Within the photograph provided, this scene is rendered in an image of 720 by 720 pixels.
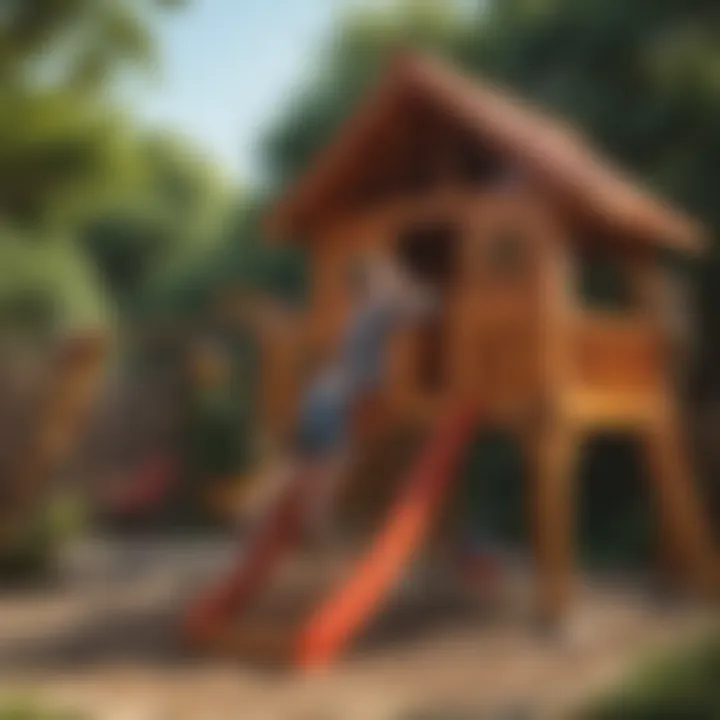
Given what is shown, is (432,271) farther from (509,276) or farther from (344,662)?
(344,662)

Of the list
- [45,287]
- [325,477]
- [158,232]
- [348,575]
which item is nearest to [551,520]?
[348,575]

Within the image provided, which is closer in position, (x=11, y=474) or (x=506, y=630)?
(x=506, y=630)

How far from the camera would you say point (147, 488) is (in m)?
8.26

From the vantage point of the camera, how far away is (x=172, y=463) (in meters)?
8.38

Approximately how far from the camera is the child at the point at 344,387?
199 inches

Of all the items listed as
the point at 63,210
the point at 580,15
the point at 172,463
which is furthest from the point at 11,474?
the point at 580,15

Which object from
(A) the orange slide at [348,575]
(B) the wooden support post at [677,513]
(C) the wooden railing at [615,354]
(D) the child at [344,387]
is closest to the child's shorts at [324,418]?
(D) the child at [344,387]

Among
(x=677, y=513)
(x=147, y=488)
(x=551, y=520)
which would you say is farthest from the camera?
(x=147, y=488)

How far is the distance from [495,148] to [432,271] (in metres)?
1.35

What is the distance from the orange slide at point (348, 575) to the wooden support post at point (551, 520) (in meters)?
0.33

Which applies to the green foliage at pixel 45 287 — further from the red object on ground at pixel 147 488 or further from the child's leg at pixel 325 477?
the red object on ground at pixel 147 488

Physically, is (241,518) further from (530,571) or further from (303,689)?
(303,689)

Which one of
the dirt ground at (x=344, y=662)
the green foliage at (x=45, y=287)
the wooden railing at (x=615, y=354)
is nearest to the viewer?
the dirt ground at (x=344, y=662)

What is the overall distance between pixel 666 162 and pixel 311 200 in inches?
88.4
